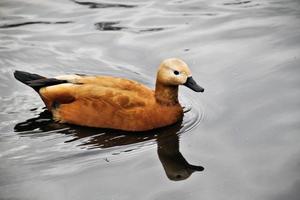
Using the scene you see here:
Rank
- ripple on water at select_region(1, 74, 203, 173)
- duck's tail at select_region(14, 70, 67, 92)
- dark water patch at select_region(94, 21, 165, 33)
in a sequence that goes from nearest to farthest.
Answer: ripple on water at select_region(1, 74, 203, 173)
duck's tail at select_region(14, 70, 67, 92)
dark water patch at select_region(94, 21, 165, 33)

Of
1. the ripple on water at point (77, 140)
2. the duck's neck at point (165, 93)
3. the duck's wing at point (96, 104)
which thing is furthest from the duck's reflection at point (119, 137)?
the duck's neck at point (165, 93)

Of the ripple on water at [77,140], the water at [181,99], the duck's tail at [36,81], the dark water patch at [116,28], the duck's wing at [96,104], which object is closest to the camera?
the water at [181,99]

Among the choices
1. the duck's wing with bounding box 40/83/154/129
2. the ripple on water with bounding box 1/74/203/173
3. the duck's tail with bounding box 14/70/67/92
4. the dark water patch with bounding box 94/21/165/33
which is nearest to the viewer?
the ripple on water with bounding box 1/74/203/173

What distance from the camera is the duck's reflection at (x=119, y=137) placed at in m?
6.88

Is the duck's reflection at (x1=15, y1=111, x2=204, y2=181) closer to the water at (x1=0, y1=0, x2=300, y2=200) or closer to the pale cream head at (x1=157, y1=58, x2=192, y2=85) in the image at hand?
the water at (x1=0, y1=0, x2=300, y2=200)

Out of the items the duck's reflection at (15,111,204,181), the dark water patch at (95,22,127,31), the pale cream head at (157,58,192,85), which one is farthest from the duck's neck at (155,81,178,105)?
the dark water patch at (95,22,127,31)

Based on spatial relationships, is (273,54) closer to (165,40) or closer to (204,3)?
(165,40)

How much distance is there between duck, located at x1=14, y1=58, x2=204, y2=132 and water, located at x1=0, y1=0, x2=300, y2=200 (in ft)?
0.46

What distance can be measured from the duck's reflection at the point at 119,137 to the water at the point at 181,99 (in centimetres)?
1

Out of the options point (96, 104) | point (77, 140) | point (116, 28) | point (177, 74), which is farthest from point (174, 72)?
point (116, 28)

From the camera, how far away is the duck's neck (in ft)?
25.2

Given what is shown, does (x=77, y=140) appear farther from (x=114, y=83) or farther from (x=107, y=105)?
(x=114, y=83)

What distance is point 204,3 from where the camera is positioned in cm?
1210

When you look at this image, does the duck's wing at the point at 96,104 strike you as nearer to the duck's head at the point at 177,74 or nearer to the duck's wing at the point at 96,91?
the duck's wing at the point at 96,91
